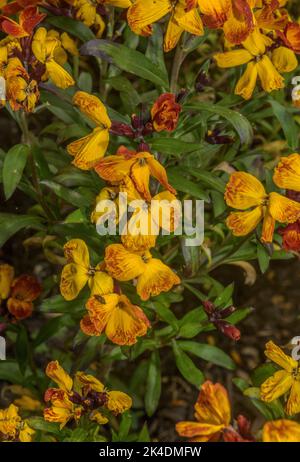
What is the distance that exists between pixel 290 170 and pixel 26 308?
84 cm

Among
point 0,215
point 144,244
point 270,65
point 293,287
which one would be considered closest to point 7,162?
point 0,215

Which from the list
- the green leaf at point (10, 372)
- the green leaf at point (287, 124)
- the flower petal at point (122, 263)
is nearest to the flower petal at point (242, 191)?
the flower petal at point (122, 263)

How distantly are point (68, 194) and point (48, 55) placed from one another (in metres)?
0.34

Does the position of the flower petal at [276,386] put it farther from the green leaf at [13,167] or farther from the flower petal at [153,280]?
the green leaf at [13,167]

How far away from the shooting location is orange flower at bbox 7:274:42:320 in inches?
80.5

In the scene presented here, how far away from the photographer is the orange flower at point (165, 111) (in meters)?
1.51

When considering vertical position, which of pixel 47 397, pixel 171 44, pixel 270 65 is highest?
pixel 171 44

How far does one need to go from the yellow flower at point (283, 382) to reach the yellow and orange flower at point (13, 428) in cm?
56

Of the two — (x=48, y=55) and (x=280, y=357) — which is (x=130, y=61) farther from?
(x=280, y=357)

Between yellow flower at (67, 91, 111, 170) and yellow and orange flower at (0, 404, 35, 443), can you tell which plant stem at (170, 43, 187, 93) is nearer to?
yellow flower at (67, 91, 111, 170)

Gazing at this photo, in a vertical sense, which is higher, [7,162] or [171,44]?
[171,44]

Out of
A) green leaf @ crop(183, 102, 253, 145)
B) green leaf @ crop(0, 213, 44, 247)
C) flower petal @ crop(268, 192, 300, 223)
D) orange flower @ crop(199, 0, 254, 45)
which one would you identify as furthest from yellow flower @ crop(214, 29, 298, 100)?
green leaf @ crop(0, 213, 44, 247)
